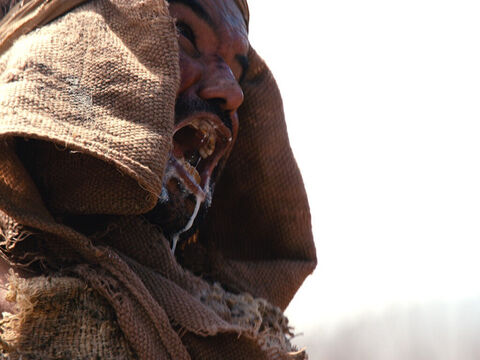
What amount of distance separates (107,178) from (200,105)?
33cm

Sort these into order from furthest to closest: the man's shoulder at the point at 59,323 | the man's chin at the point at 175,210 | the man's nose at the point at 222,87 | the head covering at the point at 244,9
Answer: the head covering at the point at 244,9
the man's nose at the point at 222,87
the man's chin at the point at 175,210
the man's shoulder at the point at 59,323

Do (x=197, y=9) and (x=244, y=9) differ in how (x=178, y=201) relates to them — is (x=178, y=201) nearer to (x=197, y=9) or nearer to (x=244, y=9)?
(x=197, y=9)

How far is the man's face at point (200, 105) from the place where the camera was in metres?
1.29

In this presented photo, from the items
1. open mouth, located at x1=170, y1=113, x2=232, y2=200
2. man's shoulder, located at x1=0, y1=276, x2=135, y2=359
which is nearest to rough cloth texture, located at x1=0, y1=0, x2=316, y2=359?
man's shoulder, located at x1=0, y1=276, x2=135, y2=359

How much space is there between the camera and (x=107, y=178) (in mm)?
1077

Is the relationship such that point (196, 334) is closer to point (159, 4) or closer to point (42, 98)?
point (42, 98)

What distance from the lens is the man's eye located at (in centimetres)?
140

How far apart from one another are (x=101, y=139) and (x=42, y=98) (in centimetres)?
11

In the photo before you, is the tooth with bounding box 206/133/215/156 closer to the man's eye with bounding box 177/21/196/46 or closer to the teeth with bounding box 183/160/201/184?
the teeth with bounding box 183/160/201/184

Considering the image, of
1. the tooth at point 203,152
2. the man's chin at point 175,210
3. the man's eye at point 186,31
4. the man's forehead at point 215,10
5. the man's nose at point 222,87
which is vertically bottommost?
the man's chin at point 175,210

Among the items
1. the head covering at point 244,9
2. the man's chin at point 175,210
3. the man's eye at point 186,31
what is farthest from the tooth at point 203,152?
the head covering at point 244,9

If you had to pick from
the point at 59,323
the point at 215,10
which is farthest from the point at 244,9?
the point at 59,323

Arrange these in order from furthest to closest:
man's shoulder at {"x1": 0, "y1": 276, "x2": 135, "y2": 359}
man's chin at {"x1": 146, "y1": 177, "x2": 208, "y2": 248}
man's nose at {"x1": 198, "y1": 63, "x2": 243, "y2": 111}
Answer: man's nose at {"x1": 198, "y1": 63, "x2": 243, "y2": 111}, man's chin at {"x1": 146, "y1": 177, "x2": 208, "y2": 248}, man's shoulder at {"x1": 0, "y1": 276, "x2": 135, "y2": 359}

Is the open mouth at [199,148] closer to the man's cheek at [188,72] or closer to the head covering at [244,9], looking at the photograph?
the man's cheek at [188,72]
